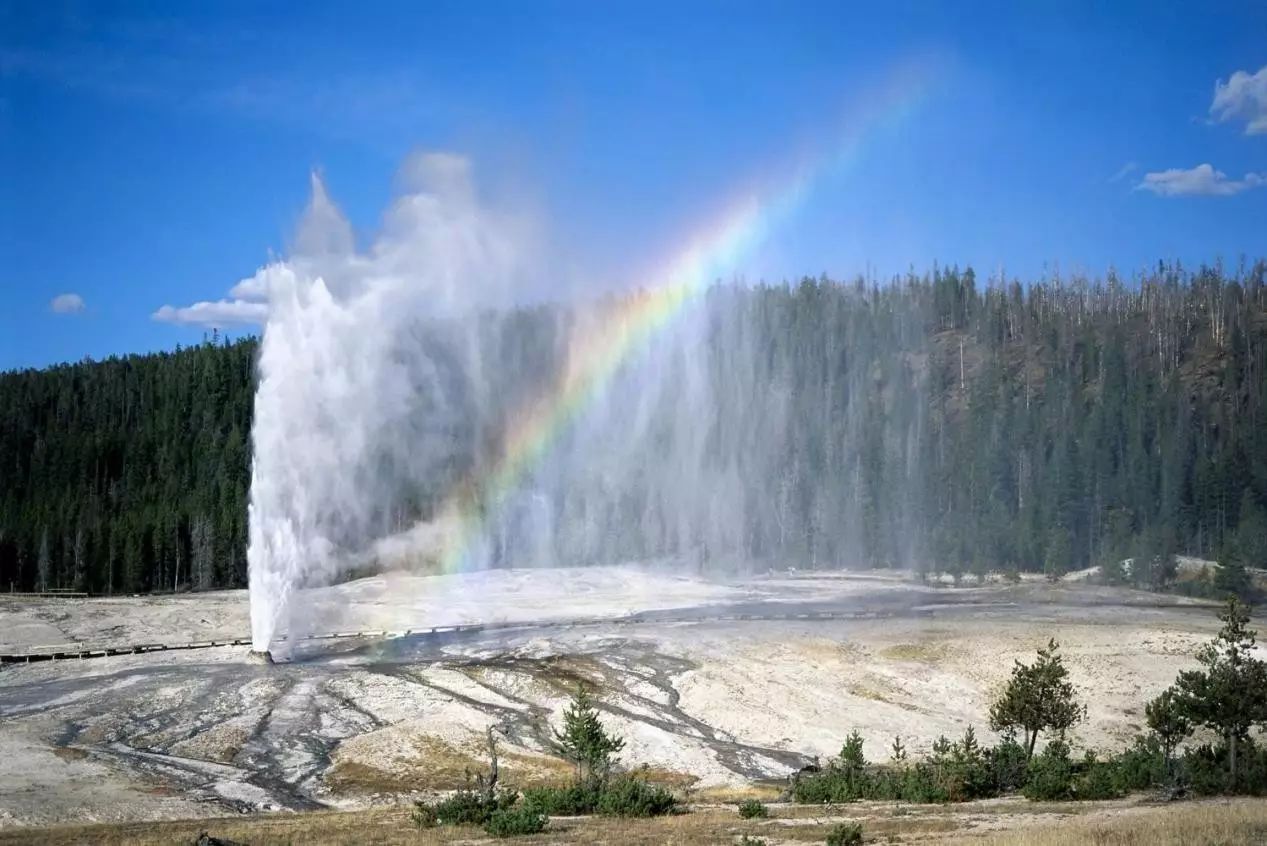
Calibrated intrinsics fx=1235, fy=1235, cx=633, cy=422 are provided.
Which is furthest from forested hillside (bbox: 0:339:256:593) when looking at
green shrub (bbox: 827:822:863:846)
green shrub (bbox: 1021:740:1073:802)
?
green shrub (bbox: 827:822:863:846)

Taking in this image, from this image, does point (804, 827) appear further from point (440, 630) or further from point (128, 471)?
point (128, 471)

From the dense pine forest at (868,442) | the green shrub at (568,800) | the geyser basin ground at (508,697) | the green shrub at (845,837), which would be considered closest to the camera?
the green shrub at (845,837)

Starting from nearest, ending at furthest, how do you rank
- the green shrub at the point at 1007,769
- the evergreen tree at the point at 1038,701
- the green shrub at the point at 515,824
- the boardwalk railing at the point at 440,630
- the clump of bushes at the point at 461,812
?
the green shrub at the point at 515,824, the clump of bushes at the point at 461,812, the green shrub at the point at 1007,769, the evergreen tree at the point at 1038,701, the boardwalk railing at the point at 440,630

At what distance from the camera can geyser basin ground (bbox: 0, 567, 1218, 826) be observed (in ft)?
115

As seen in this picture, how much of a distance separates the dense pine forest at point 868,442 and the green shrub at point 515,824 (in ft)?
229

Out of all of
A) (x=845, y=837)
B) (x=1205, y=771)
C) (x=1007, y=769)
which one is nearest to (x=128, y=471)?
(x=1007, y=769)

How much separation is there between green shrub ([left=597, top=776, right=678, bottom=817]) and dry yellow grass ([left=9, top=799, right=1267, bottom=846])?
62 centimetres

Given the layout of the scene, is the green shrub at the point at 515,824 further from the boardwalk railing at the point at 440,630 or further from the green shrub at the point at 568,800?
the boardwalk railing at the point at 440,630

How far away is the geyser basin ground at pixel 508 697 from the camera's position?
35188mm

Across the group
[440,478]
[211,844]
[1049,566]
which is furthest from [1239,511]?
[211,844]

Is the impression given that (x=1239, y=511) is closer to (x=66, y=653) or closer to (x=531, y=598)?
(x=531, y=598)

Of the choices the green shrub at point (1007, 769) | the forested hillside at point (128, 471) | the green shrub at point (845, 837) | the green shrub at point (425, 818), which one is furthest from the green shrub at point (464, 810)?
the forested hillside at point (128, 471)

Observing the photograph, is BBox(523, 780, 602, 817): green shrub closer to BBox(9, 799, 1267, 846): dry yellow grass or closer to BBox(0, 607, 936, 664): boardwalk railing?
BBox(9, 799, 1267, 846): dry yellow grass

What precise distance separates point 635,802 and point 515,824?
3.92m
